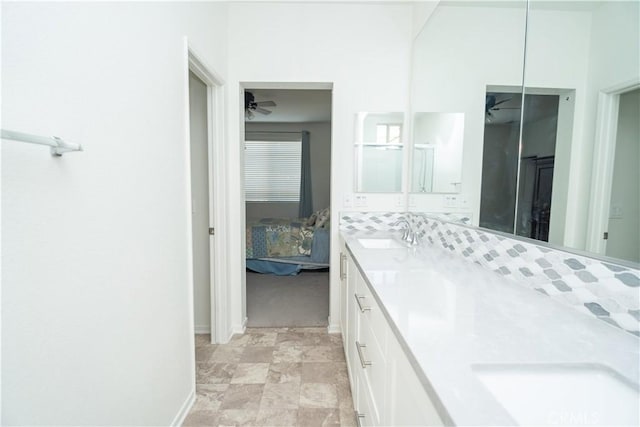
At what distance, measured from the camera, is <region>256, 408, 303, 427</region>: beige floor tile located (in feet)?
5.04

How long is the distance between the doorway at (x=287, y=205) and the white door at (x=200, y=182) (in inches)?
16.8

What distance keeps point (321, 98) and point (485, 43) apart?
3157 mm

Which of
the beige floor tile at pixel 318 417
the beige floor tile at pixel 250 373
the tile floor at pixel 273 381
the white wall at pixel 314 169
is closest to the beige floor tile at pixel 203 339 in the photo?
the tile floor at pixel 273 381

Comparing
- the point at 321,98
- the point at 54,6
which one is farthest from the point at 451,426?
the point at 321,98

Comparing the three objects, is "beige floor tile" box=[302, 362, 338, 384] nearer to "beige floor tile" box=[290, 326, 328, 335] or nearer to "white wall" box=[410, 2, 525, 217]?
"beige floor tile" box=[290, 326, 328, 335]

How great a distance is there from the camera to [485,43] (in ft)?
4.56

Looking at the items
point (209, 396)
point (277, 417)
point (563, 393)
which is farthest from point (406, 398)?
point (209, 396)

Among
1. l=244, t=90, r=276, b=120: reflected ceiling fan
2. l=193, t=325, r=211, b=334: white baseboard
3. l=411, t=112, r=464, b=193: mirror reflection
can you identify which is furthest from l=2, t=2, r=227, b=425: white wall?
l=244, t=90, r=276, b=120: reflected ceiling fan

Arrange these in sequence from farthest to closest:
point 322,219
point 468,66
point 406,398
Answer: point 322,219, point 468,66, point 406,398

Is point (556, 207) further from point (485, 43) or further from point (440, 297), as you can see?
point (485, 43)

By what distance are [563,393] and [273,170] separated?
6.00m

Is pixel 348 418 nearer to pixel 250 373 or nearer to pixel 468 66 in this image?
pixel 250 373

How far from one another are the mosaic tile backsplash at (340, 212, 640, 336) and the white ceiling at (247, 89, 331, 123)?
3168mm

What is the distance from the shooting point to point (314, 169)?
6.30m
